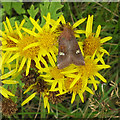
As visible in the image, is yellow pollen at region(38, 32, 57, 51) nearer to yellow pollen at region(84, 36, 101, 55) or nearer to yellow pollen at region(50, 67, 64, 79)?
yellow pollen at region(50, 67, 64, 79)

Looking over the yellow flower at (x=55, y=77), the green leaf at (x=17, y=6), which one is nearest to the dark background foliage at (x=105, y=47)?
the green leaf at (x=17, y=6)

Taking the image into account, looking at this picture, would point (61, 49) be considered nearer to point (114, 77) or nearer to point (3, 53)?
point (3, 53)

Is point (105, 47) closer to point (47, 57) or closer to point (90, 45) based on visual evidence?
point (90, 45)

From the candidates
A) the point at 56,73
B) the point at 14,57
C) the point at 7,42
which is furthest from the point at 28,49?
the point at 56,73

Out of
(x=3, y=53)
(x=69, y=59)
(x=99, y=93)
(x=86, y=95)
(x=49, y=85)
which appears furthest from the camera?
(x=86, y=95)

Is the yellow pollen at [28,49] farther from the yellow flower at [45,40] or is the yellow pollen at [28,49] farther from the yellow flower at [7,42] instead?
the yellow flower at [7,42]

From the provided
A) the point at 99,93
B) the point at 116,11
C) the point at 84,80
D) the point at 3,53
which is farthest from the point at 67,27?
the point at 116,11
